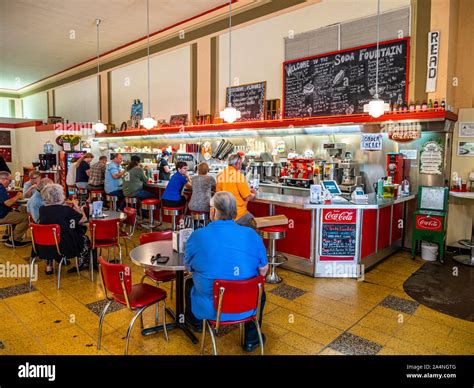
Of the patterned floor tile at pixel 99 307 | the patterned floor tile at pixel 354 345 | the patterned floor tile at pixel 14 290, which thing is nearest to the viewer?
the patterned floor tile at pixel 354 345

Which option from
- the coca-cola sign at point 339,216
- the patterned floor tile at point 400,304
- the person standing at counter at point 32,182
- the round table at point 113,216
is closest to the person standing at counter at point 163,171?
the person standing at counter at point 32,182

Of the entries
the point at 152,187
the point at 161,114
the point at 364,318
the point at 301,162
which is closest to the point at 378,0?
the point at 301,162

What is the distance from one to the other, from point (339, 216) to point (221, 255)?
2758mm

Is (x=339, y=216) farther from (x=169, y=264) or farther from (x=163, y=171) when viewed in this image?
→ (x=163, y=171)

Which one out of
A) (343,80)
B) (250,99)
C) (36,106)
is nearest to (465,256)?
(343,80)

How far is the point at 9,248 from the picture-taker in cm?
641

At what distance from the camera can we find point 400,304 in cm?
416

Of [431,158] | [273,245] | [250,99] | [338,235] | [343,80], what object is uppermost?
[343,80]

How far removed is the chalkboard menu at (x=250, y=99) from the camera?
27.3 feet

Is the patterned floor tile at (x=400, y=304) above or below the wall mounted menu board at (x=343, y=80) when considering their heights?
below

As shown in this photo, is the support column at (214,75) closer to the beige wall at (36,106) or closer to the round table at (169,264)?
the round table at (169,264)

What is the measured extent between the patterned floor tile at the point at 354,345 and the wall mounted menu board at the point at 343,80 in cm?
442

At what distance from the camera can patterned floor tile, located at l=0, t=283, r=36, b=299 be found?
14.3ft
